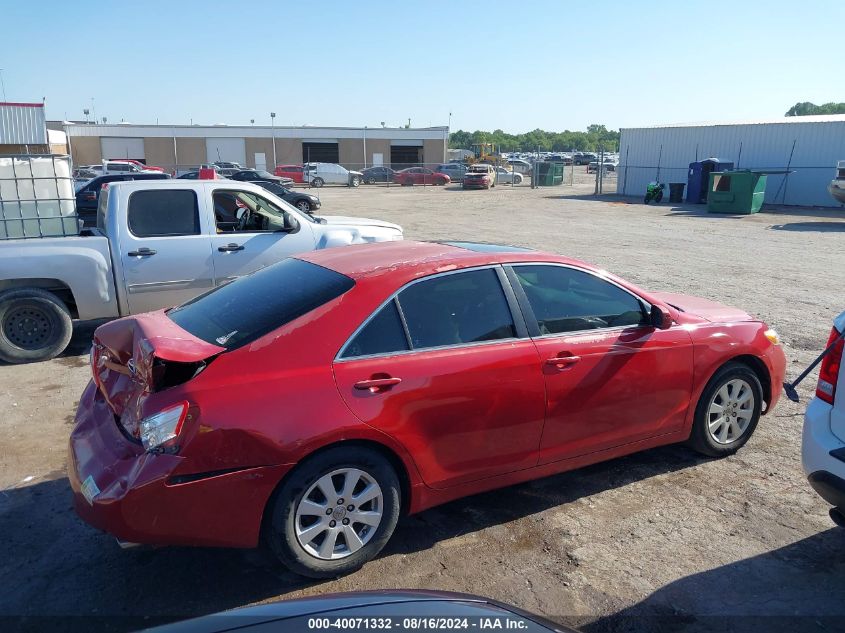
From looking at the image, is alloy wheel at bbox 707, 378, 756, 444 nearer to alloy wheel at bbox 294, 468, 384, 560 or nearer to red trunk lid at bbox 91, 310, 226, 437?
alloy wheel at bbox 294, 468, 384, 560

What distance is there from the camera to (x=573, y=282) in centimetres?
441

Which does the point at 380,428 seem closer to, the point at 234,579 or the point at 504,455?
the point at 504,455

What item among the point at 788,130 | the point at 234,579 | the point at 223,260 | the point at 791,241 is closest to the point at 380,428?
the point at 234,579

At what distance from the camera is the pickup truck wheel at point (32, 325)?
7.07 meters

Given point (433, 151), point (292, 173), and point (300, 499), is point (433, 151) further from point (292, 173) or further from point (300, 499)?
point (300, 499)

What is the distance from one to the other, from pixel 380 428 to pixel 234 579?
1.10m

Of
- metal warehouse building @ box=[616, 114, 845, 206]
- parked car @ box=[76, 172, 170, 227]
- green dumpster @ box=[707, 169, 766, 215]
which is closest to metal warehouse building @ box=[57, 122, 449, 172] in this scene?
metal warehouse building @ box=[616, 114, 845, 206]

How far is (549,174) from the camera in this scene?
4728cm

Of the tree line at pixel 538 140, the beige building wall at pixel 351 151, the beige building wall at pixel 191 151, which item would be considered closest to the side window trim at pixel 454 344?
the beige building wall at pixel 191 151

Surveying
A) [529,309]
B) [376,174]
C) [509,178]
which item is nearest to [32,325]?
[529,309]

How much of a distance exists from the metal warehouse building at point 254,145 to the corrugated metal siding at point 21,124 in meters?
25.1

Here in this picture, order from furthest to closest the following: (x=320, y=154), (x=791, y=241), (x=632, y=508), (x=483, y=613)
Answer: (x=320, y=154) < (x=791, y=241) < (x=632, y=508) < (x=483, y=613)

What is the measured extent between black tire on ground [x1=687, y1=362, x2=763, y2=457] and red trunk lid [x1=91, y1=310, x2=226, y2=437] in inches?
128

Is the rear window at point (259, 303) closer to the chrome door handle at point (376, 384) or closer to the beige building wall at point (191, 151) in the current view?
the chrome door handle at point (376, 384)
